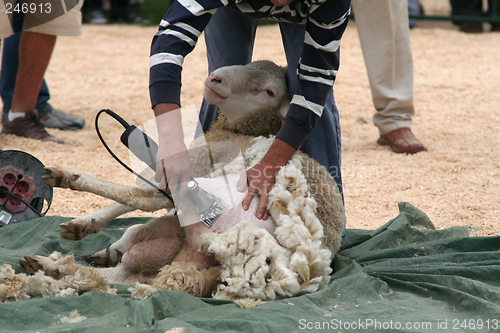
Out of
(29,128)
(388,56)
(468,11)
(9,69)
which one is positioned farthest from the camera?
(468,11)

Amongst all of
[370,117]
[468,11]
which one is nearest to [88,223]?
[370,117]

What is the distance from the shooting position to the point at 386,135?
16.5ft

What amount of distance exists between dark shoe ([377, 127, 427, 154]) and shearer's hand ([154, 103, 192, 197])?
310 centimetres

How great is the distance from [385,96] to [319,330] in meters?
3.41

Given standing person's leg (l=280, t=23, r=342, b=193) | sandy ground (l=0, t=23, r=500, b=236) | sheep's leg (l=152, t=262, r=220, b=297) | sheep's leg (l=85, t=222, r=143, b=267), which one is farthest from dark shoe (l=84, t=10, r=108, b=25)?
sheep's leg (l=152, t=262, r=220, b=297)

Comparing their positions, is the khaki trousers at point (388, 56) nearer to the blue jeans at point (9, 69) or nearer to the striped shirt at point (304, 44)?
the striped shirt at point (304, 44)

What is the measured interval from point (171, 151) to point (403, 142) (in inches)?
126

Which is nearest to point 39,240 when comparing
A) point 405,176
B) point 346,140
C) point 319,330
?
point 319,330

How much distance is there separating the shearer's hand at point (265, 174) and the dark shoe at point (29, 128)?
3.08 m

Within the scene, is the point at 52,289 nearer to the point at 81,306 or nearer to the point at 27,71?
the point at 81,306

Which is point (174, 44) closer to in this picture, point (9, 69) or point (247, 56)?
point (247, 56)

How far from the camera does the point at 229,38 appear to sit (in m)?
3.01

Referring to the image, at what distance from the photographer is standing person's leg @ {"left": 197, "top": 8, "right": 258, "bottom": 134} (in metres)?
2.99

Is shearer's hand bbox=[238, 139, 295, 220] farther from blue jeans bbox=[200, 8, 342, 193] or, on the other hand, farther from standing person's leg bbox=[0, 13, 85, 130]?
standing person's leg bbox=[0, 13, 85, 130]
